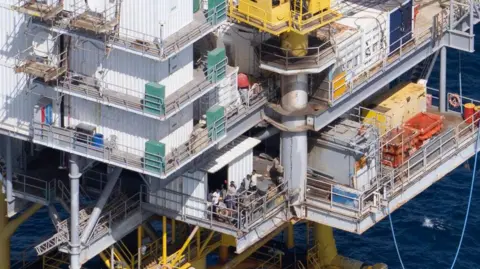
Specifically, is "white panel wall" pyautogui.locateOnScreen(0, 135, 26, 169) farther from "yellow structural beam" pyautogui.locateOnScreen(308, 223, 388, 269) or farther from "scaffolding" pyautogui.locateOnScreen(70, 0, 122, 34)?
"yellow structural beam" pyautogui.locateOnScreen(308, 223, 388, 269)

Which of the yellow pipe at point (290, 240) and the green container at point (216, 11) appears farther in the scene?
the yellow pipe at point (290, 240)

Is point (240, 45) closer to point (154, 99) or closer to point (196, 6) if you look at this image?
point (196, 6)

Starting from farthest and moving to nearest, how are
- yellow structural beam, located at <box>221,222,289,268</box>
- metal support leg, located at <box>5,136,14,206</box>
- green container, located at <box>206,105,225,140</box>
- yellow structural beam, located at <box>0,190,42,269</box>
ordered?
yellow structural beam, located at <box>0,190,42,269</box> → yellow structural beam, located at <box>221,222,289,268</box> → metal support leg, located at <box>5,136,14,206</box> → green container, located at <box>206,105,225,140</box>

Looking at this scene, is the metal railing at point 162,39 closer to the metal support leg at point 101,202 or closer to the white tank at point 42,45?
the white tank at point 42,45

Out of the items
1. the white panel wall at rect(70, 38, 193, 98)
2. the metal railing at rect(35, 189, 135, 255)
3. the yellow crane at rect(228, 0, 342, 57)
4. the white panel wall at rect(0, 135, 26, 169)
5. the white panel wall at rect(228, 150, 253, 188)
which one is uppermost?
the yellow crane at rect(228, 0, 342, 57)

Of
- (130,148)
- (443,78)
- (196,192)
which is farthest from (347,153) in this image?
(130,148)

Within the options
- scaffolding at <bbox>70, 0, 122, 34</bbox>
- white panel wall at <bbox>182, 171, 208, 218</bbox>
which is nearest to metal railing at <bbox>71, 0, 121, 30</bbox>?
scaffolding at <bbox>70, 0, 122, 34</bbox>

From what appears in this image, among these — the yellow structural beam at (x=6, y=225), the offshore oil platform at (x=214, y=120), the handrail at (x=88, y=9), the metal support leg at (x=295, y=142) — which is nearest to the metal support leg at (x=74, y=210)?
the offshore oil platform at (x=214, y=120)
